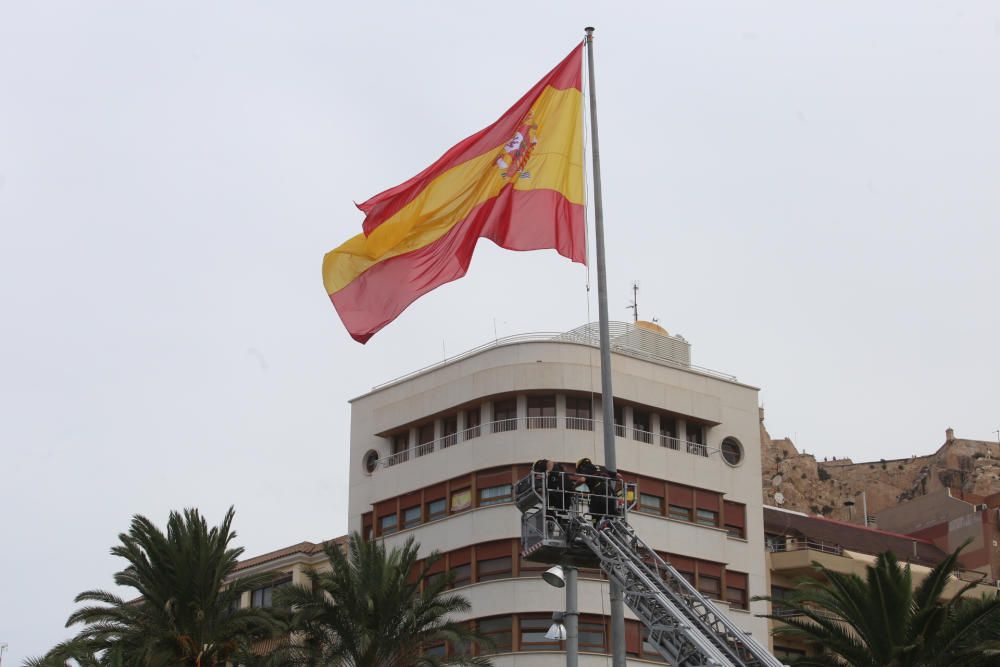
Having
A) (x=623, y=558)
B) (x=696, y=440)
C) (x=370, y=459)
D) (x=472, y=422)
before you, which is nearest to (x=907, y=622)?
(x=623, y=558)

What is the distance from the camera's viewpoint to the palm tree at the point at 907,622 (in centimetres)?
3894

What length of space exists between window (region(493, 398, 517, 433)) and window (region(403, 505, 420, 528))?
5.03 metres

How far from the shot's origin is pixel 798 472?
569 ft

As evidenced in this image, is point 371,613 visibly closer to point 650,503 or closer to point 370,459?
point 650,503

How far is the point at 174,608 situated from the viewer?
50500 mm

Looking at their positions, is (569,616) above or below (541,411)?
below

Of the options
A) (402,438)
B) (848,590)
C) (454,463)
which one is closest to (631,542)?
(848,590)

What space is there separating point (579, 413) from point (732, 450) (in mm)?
8125

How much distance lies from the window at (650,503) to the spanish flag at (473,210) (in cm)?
2952

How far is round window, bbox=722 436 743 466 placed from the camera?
222ft

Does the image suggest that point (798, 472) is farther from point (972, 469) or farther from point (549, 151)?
point (549, 151)

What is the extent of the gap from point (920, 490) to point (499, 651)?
374 ft

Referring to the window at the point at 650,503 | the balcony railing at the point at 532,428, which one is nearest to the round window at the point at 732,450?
the balcony railing at the point at 532,428

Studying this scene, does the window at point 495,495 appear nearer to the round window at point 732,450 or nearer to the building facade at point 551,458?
the building facade at point 551,458
